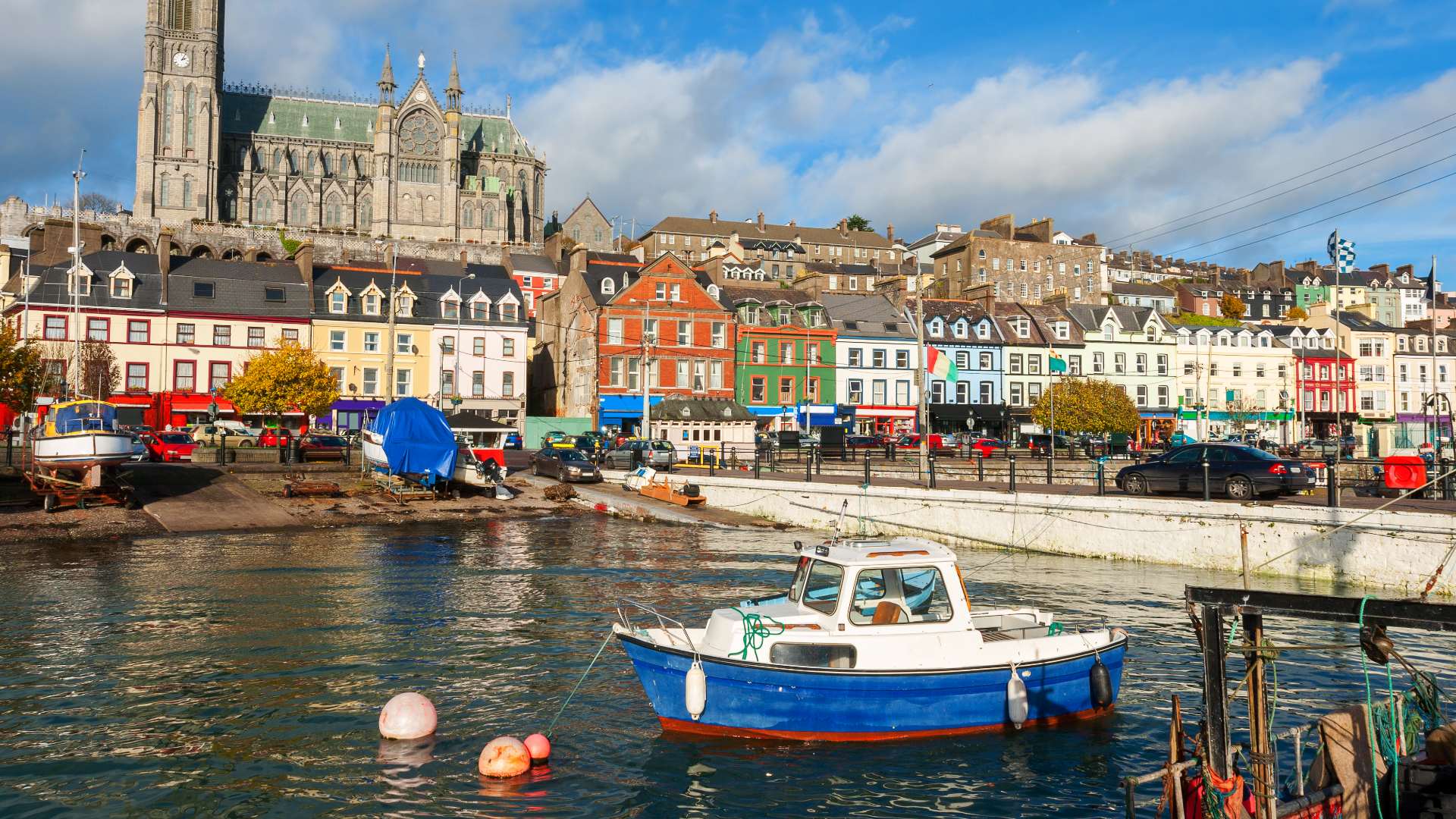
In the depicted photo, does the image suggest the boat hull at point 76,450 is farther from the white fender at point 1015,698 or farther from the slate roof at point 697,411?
the white fender at point 1015,698

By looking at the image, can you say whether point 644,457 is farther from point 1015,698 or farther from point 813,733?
point 1015,698

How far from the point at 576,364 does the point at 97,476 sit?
142ft

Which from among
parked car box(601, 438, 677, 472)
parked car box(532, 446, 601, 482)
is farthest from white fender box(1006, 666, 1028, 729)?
parked car box(601, 438, 677, 472)

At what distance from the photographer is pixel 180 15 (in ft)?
429

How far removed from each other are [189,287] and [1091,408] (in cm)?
6268

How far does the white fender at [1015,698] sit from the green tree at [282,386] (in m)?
54.8

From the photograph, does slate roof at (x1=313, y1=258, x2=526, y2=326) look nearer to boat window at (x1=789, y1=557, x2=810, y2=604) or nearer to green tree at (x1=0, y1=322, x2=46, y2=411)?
green tree at (x1=0, y1=322, x2=46, y2=411)

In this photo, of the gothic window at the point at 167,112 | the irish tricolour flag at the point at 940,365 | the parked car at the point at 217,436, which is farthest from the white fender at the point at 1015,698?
the gothic window at the point at 167,112

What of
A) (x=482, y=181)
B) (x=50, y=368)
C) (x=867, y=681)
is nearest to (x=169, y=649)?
(x=867, y=681)

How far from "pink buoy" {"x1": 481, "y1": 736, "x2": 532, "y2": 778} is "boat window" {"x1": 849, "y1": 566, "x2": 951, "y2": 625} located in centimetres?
439

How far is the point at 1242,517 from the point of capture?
24906 millimetres

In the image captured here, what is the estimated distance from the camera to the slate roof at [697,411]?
5956 cm

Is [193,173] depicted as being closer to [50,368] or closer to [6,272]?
[6,272]

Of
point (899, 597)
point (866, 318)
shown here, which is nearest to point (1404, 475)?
point (899, 597)
